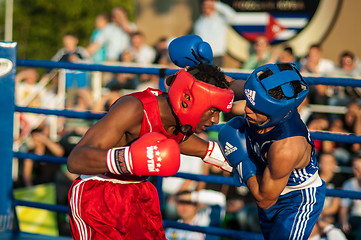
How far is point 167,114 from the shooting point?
8.70 feet

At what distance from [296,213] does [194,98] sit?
927 millimetres

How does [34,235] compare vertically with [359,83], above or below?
below

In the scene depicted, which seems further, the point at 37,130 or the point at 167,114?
the point at 37,130

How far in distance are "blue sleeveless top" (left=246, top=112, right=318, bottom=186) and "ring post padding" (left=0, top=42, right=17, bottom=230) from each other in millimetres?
1899

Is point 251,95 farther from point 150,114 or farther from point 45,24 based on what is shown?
point 45,24

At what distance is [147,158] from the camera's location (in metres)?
2.25

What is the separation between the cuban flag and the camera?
7574mm

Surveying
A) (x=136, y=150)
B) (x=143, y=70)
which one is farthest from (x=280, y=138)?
(x=143, y=70)

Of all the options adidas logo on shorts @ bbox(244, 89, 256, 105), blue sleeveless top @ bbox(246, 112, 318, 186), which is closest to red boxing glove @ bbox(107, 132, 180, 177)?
adidas logo on shorts @ bbox(244, 89, 256, 105)

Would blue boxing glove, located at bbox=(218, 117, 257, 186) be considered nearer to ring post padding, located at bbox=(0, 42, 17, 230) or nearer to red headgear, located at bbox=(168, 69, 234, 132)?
red headgear, located at bbox=(168, 69, 234, 132)

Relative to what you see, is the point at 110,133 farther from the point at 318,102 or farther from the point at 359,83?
the point at 318,102

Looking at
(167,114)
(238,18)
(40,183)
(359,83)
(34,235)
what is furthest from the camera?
(238,18)

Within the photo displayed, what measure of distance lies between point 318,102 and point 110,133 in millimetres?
3849

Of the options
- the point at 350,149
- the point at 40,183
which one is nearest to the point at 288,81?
the point at 350,149
